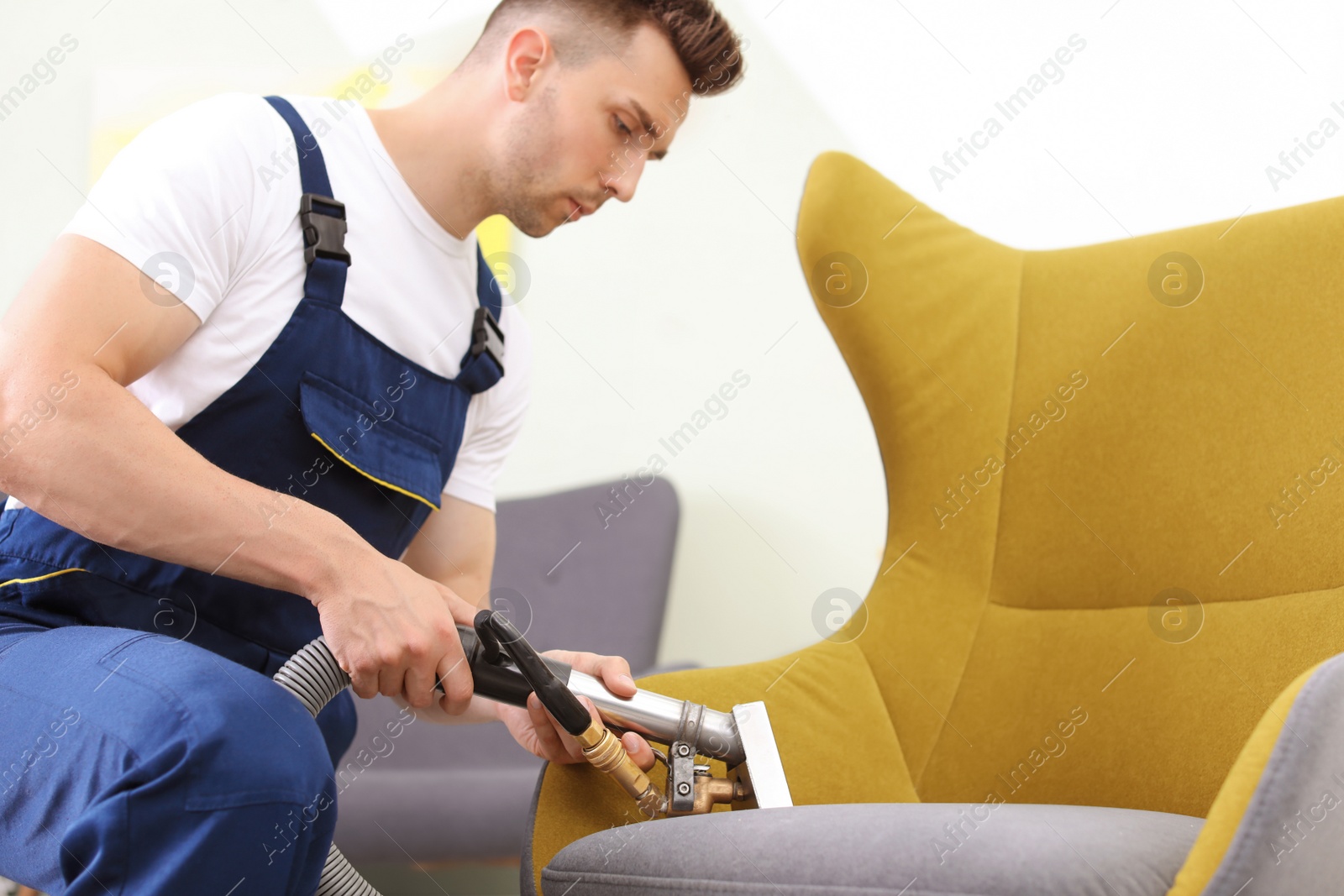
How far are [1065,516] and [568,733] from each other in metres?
0.59

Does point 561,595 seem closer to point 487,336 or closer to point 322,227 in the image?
point 487,336

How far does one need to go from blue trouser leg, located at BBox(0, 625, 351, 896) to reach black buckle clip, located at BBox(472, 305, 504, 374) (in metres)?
0.49

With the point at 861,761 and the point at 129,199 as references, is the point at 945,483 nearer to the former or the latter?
the point at 861,761

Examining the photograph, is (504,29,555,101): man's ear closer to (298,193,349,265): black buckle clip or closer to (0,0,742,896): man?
(0,0,742,896): man

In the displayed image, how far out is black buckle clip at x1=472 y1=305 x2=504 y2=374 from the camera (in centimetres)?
108

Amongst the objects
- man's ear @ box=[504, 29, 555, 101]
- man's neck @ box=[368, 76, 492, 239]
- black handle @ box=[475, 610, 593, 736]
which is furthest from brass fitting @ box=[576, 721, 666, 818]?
man's ear @ box=[504, 29, 555, 101]

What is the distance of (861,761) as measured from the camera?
3.10ft

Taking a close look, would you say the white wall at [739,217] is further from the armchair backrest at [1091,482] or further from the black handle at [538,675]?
the black handle at [538,675]

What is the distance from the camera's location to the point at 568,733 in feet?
2.59

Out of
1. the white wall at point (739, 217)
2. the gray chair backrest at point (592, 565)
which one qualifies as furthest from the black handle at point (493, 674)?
the white wall at point (739, 217)

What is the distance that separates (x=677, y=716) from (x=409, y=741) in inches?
46.3

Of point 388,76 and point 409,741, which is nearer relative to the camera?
point 409,741

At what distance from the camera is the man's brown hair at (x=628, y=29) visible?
1.16 meters

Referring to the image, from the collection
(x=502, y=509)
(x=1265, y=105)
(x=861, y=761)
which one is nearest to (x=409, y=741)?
(x=502, y=509)
